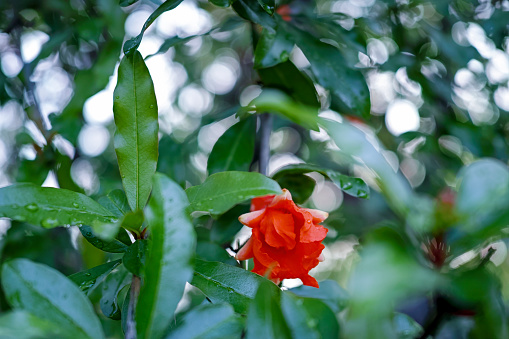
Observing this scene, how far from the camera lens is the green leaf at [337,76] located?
0.90m

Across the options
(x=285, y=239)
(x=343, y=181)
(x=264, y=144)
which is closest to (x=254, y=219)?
(x=285, y=239)

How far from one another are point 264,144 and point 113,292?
41cm

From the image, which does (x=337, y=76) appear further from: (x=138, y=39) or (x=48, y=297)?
(x=48, y=297)

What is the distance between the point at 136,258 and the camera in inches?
20.6

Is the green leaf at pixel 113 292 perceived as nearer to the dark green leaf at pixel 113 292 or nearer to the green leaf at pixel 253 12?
the dark green leaf at pixel 113 292

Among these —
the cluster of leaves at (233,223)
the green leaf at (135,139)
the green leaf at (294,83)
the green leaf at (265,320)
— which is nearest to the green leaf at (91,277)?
the cluster of leaves at (233,223)

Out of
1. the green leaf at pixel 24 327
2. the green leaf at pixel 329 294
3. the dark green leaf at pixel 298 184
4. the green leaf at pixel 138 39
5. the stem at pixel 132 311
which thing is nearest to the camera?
the green leaf at pixel 24 327

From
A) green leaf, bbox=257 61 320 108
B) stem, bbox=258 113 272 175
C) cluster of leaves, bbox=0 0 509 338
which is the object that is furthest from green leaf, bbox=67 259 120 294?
green leaf, bbox=257 61 320 108

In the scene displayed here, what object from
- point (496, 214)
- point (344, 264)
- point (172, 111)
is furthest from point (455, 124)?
point (172, 111)

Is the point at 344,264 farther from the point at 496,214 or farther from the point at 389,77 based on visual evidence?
the point at 496,214

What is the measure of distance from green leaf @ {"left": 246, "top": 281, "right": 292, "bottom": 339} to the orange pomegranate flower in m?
0.25

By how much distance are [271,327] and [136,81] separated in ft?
1.12

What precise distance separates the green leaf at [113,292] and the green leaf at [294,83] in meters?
0.46

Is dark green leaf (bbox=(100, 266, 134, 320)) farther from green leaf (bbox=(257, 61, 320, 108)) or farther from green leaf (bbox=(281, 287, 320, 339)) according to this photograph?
green leaf (bbox=(257, 61, 320, 108))
